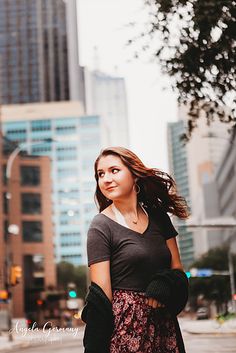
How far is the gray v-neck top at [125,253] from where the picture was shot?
8.61 feet

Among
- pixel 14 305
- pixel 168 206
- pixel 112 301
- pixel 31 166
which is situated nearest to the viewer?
pixel 112 301

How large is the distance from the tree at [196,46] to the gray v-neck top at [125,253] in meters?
3.99

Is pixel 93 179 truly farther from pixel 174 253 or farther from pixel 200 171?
pixel 200 171

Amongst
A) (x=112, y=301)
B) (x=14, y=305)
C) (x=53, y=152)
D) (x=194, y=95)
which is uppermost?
(x=53, y=152)

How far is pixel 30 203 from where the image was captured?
3039 inches

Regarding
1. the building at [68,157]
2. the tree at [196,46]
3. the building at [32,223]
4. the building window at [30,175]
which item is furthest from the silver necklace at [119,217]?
the building at [68,157]

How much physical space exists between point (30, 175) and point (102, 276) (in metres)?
74.9

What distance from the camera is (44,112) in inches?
6644

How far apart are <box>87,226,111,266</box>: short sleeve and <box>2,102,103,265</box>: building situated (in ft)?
483

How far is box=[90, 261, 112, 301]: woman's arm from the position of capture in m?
2.56

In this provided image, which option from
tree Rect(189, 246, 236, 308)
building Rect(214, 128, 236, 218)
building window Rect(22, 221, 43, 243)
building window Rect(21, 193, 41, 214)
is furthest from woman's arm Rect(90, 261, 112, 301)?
building Rect(214, 128, 236, 218)

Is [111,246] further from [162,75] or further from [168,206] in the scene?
[162,75]

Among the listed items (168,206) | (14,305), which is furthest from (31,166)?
(168,206)

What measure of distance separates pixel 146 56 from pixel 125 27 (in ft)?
1.60
